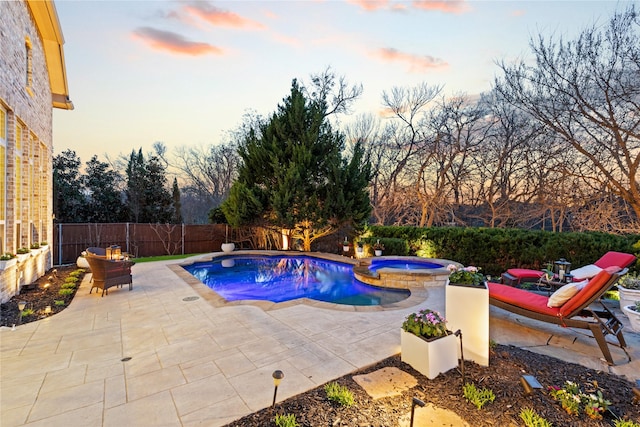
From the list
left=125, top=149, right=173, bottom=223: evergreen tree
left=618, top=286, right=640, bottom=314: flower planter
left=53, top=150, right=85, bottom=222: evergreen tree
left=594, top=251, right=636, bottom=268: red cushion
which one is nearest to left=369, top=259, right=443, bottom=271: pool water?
left=594, top=251, right=636, bottom=268: red cushion

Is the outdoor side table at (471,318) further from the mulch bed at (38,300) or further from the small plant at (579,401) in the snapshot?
the mulch bed at (38,300)

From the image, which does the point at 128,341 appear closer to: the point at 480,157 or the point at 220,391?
the point at 220,391

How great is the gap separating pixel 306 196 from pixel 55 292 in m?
9.65

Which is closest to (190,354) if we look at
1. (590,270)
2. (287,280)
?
(287,280)

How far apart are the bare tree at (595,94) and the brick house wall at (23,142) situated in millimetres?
13331

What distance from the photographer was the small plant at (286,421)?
239 centimetres

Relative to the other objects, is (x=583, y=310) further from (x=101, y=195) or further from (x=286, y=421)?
(x=101, y=195)

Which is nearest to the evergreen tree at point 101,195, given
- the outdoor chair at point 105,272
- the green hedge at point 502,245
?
the outdoor chair at point 105,272

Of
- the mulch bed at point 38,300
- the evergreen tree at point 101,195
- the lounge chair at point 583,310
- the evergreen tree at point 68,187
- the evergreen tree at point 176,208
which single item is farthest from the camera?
the evergreen tree at point 176,208

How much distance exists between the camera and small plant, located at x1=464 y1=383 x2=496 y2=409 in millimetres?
2662

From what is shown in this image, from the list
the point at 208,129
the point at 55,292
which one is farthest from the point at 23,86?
the point at 208,129

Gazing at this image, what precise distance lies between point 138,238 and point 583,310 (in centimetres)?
1539

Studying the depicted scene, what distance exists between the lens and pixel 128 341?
4316 mm

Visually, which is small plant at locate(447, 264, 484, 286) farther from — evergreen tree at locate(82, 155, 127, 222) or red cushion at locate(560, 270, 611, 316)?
evergreen tree at locate(82, 155, 127, 222)
